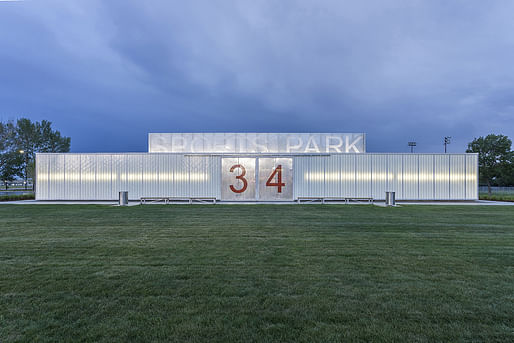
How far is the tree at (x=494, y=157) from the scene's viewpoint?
122ft

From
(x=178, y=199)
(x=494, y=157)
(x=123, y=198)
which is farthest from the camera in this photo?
(x=494, y=157)

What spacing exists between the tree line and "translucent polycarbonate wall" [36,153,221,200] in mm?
21407

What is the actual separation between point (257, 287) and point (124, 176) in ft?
62.4

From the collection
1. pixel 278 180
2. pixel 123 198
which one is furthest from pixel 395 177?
pixel 123 198

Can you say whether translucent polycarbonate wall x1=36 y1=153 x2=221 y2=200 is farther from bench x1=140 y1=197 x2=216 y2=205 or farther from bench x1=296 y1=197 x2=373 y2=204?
bench x1=296 y1=197 x2=373 y2=204

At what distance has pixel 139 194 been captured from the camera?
19.5 meters

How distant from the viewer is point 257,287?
3.98 meters

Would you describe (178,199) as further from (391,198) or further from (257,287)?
(257,287)

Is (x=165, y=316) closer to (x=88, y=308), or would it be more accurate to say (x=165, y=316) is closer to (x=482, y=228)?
(x=88, y=308)

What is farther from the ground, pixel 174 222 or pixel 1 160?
pixel 1 160

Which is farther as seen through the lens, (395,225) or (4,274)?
(395,225)

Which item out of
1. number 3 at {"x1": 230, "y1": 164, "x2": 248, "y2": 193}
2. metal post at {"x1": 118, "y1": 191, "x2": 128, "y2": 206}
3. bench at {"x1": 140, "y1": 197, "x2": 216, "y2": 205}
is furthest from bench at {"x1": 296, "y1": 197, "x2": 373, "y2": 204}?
metal post at {"x1": 118, "y1": 191, "x2": 128, "y2": 206}

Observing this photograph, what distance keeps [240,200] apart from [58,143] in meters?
46.8

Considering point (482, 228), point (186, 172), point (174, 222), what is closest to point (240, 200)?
point (186, 172)
